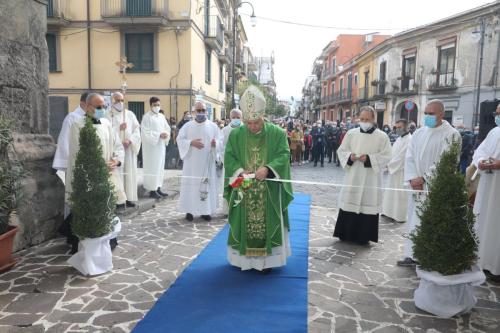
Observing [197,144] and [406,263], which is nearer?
[406,263]

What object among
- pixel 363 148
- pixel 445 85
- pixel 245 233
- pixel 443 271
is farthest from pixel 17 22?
pixel 445 85

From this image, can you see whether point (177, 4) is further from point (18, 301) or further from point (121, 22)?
point (18, 301)

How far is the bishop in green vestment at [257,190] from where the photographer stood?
14.5 ft

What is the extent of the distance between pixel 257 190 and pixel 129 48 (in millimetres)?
16068

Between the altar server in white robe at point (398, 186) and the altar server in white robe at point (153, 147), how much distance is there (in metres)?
4.55

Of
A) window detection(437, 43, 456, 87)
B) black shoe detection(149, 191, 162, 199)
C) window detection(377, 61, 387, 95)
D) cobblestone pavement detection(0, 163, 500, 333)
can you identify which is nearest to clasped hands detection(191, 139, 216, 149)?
cobblestone pavement detection(0, 163, 500, 333)

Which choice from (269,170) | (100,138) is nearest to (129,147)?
(100,138)

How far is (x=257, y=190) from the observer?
4.48m

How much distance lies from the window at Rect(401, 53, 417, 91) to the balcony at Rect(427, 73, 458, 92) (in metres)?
1.93

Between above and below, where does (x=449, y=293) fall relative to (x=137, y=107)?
below

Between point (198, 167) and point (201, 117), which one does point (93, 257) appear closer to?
point (198, 167)

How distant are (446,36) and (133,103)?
17.7m

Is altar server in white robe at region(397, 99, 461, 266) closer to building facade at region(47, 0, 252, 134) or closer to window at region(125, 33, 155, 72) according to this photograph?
building facade at region(47, 0, 252, 134)

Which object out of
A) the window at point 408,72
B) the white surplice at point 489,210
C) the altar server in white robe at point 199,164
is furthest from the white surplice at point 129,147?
the window at point 408,72
